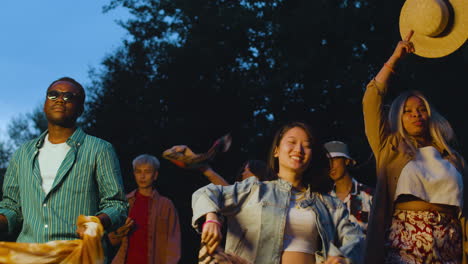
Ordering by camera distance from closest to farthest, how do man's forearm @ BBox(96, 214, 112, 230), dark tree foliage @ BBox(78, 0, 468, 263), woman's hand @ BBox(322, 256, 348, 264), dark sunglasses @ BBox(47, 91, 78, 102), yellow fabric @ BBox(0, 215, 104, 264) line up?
woman's hand @ BBox(322, 256, 348, 264), yellow fabric @ BBox(0, 215, 104, 264), man's forearm @ BBox(96, 214, 112, 230), dark sunglasses @ BBox(47, 91, 78, 102), dark tree foliage @ BBox(78, 0, 468, 263)

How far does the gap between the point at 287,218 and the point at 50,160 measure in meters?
1.75

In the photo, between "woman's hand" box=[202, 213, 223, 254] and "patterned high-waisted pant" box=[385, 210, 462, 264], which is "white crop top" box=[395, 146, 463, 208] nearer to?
"patterned high-waisted pant" box=[385, 210, 462, 264]

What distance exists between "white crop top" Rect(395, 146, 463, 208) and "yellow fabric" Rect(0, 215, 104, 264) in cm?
225

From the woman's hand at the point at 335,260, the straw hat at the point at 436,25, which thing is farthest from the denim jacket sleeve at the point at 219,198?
the straw hat at the point at 436,25

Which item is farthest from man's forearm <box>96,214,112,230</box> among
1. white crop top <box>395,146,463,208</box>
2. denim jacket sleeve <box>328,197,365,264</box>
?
white crop top <box>395,146,463,208</box>

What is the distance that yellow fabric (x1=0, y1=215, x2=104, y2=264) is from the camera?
16.1ft

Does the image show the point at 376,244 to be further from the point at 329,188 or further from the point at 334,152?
the point at 334,152

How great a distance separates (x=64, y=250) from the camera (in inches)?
195

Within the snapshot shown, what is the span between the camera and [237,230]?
4746 mm

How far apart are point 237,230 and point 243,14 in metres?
20.1

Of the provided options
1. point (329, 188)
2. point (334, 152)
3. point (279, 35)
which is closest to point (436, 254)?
point (329, 188)

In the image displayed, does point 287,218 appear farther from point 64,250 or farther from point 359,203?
point 359,203

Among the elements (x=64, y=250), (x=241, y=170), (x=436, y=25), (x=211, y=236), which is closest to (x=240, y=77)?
(x=241, y=170)

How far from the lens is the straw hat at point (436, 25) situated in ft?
19.8
